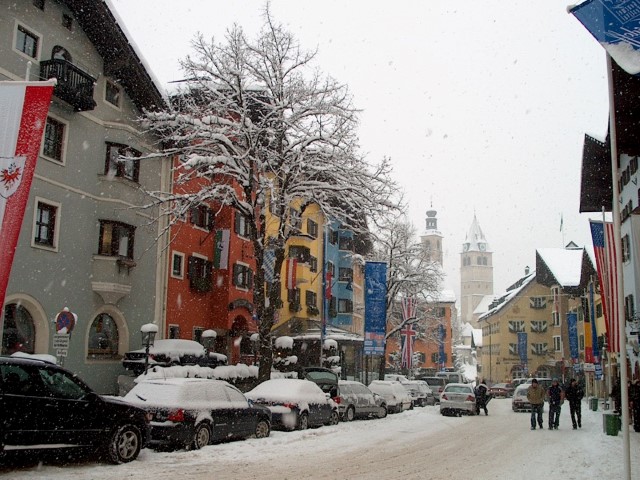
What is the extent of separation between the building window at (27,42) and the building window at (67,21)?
190 centimetres

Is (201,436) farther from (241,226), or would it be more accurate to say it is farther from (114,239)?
(241,226)

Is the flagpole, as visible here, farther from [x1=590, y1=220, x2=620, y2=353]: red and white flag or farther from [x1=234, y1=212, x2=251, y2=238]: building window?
[x1=234, y1=212, x2=251, y2=238]: building window

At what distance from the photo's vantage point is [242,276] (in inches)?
1420

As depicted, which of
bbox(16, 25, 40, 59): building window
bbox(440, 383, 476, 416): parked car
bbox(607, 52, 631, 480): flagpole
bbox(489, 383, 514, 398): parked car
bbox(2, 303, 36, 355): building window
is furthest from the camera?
bbox(489, 383, 514, 398): parked car

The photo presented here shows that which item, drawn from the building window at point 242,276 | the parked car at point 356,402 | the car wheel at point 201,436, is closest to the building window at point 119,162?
the building window at point 242,276

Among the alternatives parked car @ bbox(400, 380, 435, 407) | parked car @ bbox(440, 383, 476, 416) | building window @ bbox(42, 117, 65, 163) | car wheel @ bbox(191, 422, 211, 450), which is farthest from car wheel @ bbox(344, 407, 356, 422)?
parked car @ bbox(400, 380, 435, 407)

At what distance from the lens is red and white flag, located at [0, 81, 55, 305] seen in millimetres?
11828

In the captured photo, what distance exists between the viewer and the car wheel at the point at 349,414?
81.9 ft

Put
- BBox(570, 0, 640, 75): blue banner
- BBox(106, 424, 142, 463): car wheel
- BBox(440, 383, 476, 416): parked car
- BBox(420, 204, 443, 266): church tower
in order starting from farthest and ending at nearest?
BBox(420, 204, 443, 266): church tower, BBox(440, 383, 476, 416): parked car, BBox(106, 424, 142, 463): car wheel, BBox(570, 0, 640, 75): blue banner

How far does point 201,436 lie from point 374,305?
20155 mm

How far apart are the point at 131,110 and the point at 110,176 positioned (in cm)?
363

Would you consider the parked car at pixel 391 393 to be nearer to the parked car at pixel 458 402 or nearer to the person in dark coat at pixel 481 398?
the parked car at pixel 458 402

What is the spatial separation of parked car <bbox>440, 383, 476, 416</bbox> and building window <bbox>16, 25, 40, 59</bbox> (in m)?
22.9

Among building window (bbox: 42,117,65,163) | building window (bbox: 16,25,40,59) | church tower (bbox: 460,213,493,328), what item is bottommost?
building window (bbox: 42,117,65,163)
